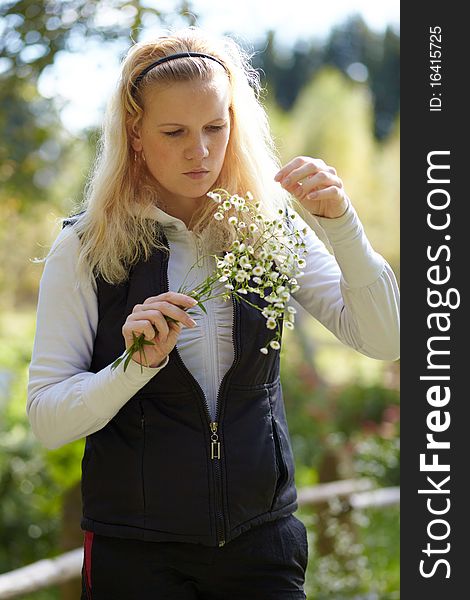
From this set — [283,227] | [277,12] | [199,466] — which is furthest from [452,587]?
[277,12]

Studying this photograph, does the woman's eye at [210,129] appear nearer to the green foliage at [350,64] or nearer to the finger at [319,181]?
the finger at [319,181]

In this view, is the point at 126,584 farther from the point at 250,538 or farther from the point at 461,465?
the point at 461,465

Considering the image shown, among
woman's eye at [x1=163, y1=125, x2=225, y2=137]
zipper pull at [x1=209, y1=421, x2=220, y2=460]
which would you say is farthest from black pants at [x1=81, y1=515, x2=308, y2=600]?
woman's eye at [x1=163, y1=125, x2=225, y2=137]

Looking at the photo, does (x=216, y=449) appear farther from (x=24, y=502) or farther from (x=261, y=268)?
(x=24, y=502)

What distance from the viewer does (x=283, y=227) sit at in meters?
1.91

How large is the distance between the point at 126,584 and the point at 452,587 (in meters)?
0.78

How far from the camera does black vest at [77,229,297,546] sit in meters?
1.89

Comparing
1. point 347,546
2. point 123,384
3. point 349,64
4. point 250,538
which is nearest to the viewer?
point 123,384

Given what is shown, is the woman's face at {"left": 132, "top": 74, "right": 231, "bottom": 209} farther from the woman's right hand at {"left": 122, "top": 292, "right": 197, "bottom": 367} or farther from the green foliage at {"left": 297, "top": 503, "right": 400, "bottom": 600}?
the green foliage at {"left": 297, "top": 503, "right": 400, "bottom": 600}

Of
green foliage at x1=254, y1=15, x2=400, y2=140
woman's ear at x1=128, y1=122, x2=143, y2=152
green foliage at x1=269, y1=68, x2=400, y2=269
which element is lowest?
woman's ear at x1=128, y1=122, x2=143, y2=152

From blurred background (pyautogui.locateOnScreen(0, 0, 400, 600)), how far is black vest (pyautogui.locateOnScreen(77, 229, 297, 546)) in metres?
0.43

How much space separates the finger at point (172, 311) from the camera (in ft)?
5.72

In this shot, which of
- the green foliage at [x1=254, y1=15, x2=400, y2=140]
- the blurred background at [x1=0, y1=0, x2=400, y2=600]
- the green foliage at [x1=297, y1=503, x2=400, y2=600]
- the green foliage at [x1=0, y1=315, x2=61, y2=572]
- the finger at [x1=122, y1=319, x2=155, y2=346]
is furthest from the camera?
the green foliage at [x1=254, y1=15, x2=400, y2=140]

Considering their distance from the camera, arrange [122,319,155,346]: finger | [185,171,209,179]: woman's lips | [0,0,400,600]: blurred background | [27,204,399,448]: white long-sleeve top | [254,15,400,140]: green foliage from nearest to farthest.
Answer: [122,319,155,346]: finger → [27,204,399,448]: white long-sleeve top → [185,171,209,179]: woman's lips → [0,0,400,600]: blurred background → [254,15,400,140]: green foliage
